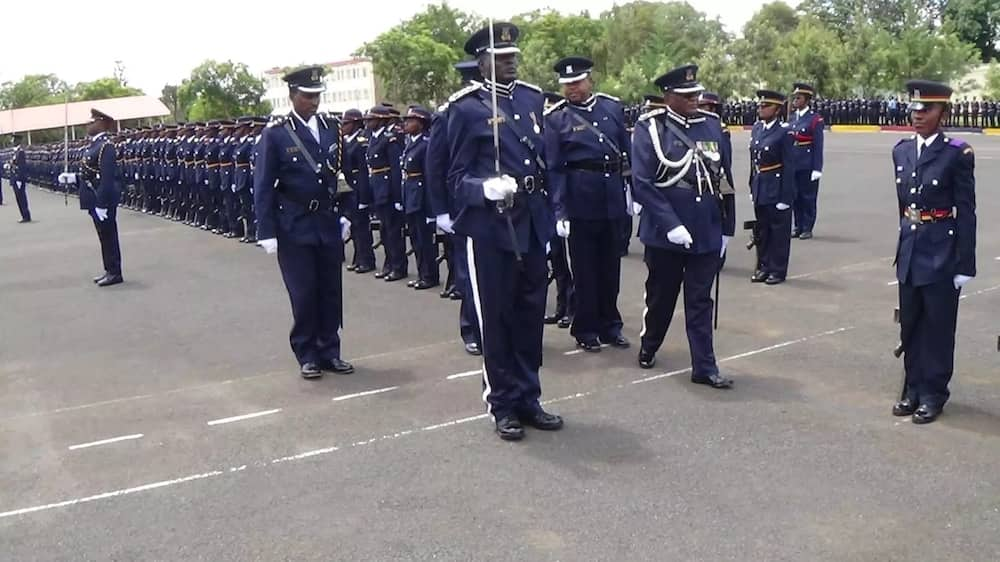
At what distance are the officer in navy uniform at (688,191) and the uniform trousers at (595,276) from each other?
3.24 ft

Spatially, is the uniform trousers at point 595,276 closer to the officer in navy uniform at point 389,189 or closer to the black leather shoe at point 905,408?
the black leather shoe at point 905,408

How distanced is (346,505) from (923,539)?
2.48 metres

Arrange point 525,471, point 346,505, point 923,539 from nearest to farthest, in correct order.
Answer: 1. point 923,539
2. point 346,505
3. point 525,471

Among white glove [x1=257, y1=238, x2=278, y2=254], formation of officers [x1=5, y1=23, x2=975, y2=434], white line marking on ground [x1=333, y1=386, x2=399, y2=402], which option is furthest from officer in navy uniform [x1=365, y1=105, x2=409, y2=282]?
white line marking on ground [x1=333, y1=386, x2=399, y2=402]

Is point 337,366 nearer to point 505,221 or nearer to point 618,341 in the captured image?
point 618,341

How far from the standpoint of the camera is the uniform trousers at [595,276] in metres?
7.58

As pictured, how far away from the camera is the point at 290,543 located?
4414mm

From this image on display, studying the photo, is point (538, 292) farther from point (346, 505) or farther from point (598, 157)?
point (598, 157)

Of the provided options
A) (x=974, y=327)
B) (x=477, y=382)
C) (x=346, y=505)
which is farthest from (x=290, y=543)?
(x=974, y=327)

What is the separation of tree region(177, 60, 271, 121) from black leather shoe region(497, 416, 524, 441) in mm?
64826

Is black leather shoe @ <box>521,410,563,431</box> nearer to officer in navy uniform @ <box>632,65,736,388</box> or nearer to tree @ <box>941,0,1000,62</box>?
officer in navy uniform @ <box>632,65,736,388</box>

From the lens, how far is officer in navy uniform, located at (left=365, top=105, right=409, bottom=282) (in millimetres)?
11336

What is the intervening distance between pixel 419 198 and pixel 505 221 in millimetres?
5110

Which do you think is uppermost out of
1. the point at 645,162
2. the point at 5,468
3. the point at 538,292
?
the point at 645,162
